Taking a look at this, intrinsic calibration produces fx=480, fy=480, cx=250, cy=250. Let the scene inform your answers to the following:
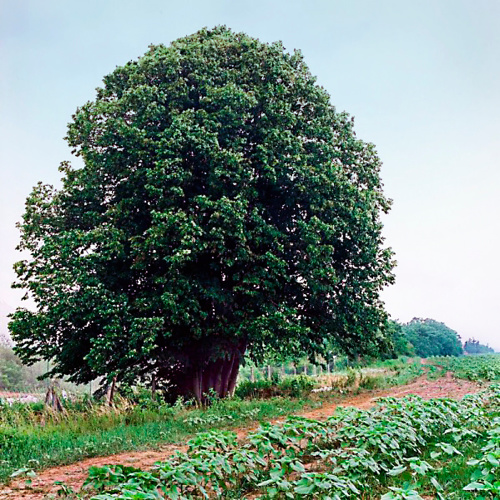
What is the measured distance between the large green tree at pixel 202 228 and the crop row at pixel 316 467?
264 inches

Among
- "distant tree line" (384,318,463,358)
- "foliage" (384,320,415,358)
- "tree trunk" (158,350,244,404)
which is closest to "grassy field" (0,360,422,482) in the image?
"tree trunk" (158,350,244,404)

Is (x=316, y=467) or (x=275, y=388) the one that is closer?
(x=316, y=467)

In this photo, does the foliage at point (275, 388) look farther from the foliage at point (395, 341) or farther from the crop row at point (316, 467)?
the crop row at point (316, 467)

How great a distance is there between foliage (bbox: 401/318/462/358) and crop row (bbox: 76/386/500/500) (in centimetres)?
6193

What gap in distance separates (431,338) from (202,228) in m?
65.8

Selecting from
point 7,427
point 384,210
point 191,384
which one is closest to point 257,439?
point 7,427

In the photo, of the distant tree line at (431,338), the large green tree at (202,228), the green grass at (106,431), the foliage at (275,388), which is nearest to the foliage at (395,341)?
→ the large green tree at (202,228)

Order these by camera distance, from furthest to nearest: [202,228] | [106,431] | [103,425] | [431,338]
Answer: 1. [431,338]
2. [202,228]
3. [103,425]
4. [106,431]

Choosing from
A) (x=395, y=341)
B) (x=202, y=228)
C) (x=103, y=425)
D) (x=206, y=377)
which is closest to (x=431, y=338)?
(x=395, y=341)

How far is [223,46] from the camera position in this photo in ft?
52.5

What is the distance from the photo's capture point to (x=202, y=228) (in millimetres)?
13609

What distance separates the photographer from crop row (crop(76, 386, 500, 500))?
4309mm

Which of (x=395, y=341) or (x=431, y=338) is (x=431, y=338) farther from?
(x=395, y=341)

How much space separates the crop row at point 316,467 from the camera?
4309 mm
